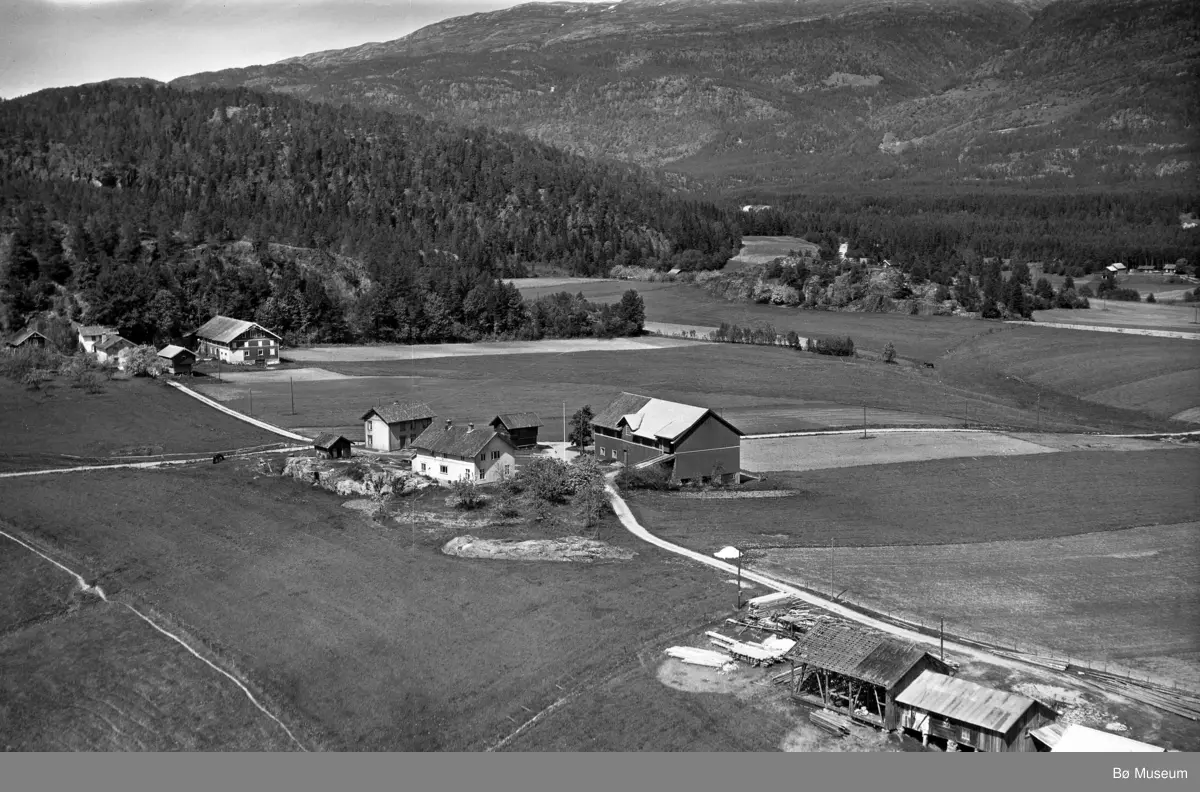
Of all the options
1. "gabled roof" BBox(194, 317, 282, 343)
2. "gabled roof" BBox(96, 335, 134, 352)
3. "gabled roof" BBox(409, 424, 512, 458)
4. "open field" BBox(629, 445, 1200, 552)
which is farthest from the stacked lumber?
"gabled roof" BBox(194, 317, 282, 343)

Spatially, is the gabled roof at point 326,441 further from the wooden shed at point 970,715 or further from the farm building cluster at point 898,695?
the wooden shed at point 970,715

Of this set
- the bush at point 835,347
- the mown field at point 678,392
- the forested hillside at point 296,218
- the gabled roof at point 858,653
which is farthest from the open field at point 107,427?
the bush at point 835,347

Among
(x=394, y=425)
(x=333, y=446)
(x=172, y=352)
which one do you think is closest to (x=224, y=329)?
(x=172, y=352)

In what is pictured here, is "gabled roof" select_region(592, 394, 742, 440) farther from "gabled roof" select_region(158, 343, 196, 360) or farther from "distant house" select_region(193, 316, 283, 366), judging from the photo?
"distant house" select_region(193, 316, 283, 366)

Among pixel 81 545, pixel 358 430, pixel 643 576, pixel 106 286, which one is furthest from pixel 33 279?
pixel 643 576

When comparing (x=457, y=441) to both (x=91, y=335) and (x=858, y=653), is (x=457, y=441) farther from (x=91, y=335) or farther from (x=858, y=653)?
(x=91, y=335)

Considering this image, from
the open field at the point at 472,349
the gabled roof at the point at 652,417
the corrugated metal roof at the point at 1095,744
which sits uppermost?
the gabled roof at the point at 652,417

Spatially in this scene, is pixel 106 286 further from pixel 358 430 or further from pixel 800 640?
pixel 800 640
